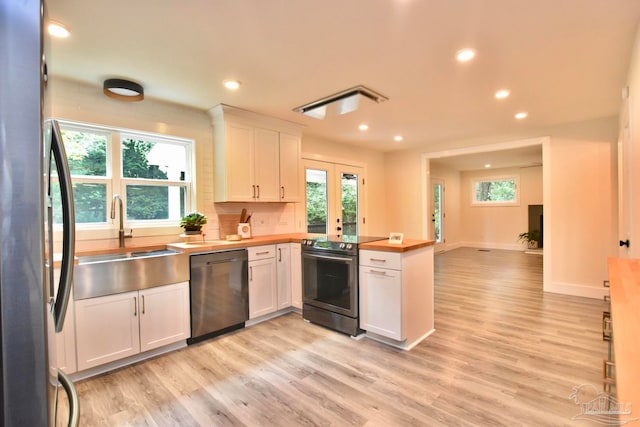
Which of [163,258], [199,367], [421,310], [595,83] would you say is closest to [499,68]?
[595,83]

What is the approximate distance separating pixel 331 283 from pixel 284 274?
69 cm

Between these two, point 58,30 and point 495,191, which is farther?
point 495,191

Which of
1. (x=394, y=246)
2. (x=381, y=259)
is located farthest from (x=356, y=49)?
(x=381, y=259)

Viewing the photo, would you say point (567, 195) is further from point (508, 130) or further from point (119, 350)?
point (119, 350)

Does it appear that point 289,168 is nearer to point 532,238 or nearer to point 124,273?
point 124,273

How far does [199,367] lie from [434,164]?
7.06 m

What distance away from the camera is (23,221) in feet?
1.98

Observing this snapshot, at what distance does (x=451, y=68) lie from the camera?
256 cm

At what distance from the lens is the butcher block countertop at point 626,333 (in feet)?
1.89

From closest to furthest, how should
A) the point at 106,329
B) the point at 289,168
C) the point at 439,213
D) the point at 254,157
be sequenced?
the point at 106,329 < the point at 254,157 < the point at 289,168 < the point at 439,213

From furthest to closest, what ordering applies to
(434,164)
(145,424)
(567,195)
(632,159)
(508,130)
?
(434,164) → (508,130) → (567,195) → (632,159) → (145,424)

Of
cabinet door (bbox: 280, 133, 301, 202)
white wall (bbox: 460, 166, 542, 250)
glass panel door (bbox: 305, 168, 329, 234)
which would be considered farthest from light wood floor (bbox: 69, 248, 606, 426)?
white wall (bbox: 460, 166, 542, 250)

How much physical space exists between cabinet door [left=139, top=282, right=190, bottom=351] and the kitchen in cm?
76

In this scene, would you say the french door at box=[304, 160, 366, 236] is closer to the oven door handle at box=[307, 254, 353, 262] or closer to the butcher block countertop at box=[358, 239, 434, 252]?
the oven door handle at box=[307, 254, 353, 262]
